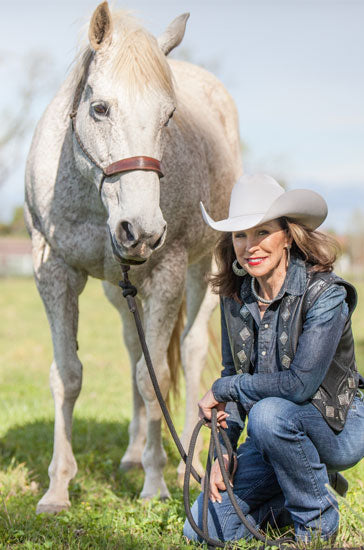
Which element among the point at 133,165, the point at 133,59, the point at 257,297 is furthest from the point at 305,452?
the point at 133,59

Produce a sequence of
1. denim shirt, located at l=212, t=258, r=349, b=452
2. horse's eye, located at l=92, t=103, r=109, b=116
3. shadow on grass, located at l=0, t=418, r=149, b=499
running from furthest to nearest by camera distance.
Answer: shadow on grass, located at l=0, t=418, r=149, b=499 → horse's eye, located at l=92, t=103, r=109, b=116 → denim shirt, located at l=212, t=258, r=349, b=452

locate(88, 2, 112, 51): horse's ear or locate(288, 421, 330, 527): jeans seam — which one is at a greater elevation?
locate(88, 2, 112, 51): horse's ear

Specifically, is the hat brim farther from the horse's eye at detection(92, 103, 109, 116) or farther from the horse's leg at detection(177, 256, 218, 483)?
the horse's leg at detection(177, 256, 218, 483)

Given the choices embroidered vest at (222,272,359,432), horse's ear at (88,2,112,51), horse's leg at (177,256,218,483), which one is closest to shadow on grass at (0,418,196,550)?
horse's leg at (177,256,218,483)

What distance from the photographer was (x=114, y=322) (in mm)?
14273

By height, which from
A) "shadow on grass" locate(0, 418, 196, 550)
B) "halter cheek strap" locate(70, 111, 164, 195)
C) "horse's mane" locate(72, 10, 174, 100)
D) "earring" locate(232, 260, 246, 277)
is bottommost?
"shadow on grass" locate(0, 418, 196, 550)

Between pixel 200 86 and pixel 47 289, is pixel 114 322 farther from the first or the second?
pixel 47 289

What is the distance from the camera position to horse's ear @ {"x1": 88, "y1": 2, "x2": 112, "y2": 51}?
2912mm

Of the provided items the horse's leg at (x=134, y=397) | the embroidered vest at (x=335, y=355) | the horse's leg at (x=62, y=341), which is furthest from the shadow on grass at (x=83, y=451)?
the embroidered vest at (x=335, y=355)

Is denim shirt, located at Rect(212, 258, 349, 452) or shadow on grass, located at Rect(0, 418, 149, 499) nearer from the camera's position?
denim shirt, located at Rect(212, 258, 349, 452)

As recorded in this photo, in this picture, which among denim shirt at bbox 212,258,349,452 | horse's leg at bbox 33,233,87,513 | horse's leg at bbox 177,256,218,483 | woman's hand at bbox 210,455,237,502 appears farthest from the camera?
horse's leg at bbox 177,256,218,483

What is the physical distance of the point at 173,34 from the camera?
129 inches

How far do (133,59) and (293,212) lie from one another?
0.98 metres

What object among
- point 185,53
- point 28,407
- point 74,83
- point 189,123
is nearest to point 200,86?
point 189,123
